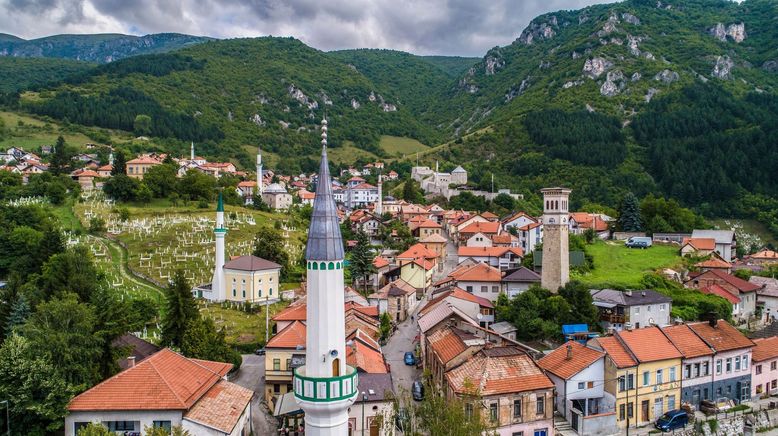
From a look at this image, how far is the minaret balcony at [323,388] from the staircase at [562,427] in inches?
675

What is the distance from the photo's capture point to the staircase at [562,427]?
2488cm

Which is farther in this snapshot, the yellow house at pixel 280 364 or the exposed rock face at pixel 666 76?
the exposed rock face at pixel 666 76

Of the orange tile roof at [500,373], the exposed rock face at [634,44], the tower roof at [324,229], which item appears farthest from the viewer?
the exposed rock face at [634,44]

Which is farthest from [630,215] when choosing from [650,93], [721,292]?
[650,93]

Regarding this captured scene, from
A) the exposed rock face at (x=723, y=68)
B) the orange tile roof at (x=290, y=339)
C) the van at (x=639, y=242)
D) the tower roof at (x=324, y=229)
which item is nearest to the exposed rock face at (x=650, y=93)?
the exposed rock face at (x=723, y=68)

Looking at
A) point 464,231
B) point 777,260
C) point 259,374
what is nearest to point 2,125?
point 464,231

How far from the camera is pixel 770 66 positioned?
155 metres

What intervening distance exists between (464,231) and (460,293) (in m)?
28.0

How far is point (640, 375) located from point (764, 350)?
10424mm

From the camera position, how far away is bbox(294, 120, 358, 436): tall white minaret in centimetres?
1077

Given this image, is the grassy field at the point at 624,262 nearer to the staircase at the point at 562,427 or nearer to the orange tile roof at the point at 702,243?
the orange tile roof at the point at 702,243

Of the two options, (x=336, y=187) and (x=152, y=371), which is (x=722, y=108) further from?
(x=152, y=371)

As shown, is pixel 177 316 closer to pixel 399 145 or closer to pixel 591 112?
pixel 591 112

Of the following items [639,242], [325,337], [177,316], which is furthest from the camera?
[639,242]
